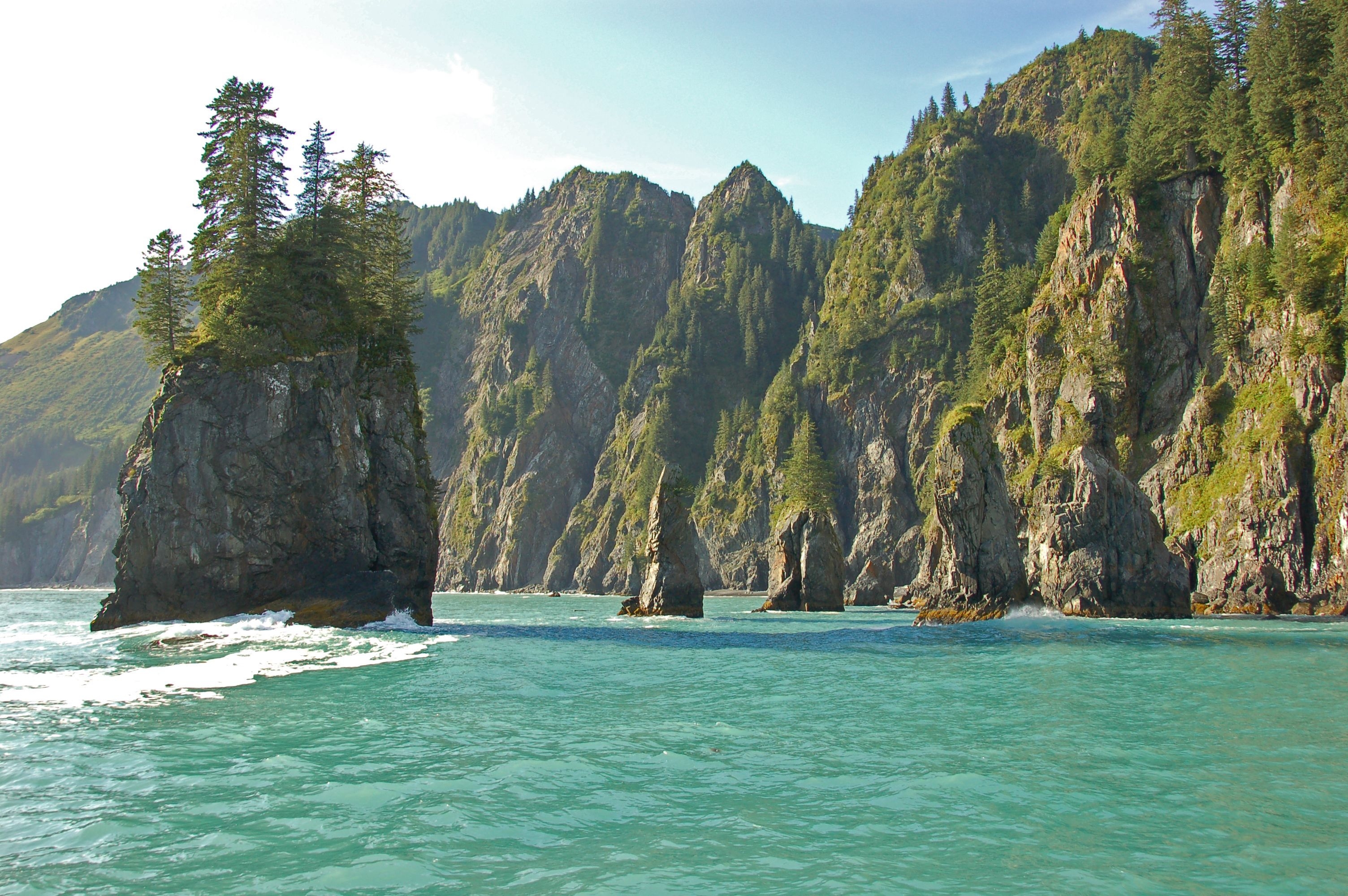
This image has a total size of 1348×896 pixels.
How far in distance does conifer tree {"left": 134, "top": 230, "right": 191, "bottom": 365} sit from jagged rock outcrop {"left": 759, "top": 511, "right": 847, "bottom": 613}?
50008mm

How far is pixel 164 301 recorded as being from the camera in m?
54.2

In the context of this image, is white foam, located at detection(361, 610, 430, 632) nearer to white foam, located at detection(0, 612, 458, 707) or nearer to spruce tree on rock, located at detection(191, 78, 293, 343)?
white foam, located at detection(0, 612, 458, 707)

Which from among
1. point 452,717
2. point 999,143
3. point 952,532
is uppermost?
point 999,143

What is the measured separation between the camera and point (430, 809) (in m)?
12.2

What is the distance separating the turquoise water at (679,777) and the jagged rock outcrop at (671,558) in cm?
3114

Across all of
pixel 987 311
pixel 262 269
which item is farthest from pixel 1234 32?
pixel 262 269

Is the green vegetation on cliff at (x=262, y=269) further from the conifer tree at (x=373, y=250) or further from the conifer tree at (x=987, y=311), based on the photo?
the conifer tree at (x=987, y=311)

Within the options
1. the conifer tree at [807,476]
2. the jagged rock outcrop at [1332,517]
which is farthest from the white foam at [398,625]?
the jagged rock outcrop at [1332,517]

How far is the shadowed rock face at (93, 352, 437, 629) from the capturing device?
4472 cm

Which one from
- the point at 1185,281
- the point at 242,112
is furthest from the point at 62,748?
the point at 1185,281

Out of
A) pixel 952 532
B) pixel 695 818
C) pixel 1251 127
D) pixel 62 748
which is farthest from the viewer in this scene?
pixel 1251 127

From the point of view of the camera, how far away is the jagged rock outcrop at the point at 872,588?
90375mm

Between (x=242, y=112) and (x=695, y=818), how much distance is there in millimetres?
59060

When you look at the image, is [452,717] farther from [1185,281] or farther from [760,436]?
[760,436]
